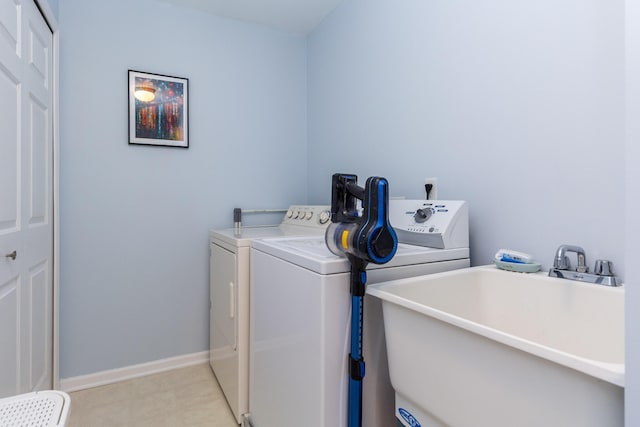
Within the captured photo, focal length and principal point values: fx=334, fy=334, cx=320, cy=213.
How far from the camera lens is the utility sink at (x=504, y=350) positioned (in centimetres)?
56

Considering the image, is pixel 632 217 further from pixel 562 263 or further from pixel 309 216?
pixel 309 216

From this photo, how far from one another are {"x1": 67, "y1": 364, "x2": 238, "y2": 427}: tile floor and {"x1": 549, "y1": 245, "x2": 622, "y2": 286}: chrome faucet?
1.62 m

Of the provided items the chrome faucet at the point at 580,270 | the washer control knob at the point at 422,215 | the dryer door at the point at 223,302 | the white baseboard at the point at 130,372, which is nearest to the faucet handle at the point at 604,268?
the chrome faucet at the point at 580,270

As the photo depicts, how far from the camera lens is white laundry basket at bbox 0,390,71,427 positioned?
0.81 m

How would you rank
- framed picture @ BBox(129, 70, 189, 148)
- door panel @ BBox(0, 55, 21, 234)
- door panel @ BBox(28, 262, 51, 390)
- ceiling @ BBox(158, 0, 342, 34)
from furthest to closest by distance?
ceiling @ BBox(158, 0, 342, 34), framed picture @ BBox(129, 70, 189, 148), door panel @ BBox(28, 262, 51, 390), door panel @ BBox(0, 55, 21, 234)

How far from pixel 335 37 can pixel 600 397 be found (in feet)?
7.97

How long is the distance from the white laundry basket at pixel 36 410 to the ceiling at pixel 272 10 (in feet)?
7.76

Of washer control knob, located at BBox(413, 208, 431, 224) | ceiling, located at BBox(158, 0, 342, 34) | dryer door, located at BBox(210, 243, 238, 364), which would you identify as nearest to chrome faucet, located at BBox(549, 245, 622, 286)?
washer control knob, located at BBox(413, 208, 431, 224)

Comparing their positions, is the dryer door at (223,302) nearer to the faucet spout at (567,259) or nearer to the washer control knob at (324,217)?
the washer control knob at (324,217)

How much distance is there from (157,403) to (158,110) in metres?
1.81

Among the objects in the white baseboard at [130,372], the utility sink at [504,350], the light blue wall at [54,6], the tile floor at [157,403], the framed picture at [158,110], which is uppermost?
the light blue wall at [54,6]

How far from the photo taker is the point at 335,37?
2375 millimetres

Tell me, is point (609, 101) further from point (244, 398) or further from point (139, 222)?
point (139, 222)

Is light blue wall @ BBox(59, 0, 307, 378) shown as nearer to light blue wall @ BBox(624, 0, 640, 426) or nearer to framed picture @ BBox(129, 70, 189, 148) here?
framed picture @ BBox(129, 70, 189, 148)
